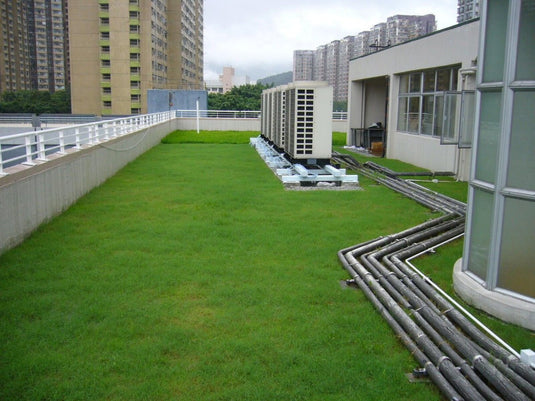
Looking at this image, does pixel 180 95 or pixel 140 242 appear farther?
pixel 180 95

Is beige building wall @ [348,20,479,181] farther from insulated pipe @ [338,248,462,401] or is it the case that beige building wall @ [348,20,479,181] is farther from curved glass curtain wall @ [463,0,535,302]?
insulated pipe @ [338,248,462,401]

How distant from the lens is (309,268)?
22.7 feet

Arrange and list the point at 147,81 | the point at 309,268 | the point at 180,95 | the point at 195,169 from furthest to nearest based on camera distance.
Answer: the point at 147,81 < the point at 180,95 < the point at 195,169 < the point at 309,268

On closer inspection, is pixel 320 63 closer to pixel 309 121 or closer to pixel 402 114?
pixel 402 114

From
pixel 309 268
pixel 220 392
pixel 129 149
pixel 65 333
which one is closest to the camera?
pixel 220 392

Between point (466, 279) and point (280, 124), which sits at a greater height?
point (280, 124)

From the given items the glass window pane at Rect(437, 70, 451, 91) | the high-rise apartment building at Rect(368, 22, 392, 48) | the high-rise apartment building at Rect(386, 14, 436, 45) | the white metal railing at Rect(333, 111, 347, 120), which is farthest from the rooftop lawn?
the high-rise apartment building at Rect(368, 22, 392, 48)

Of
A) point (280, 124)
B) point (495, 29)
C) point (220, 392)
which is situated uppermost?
point (495, 29)

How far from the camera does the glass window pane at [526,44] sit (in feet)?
16.6

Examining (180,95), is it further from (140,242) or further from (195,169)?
(140,242)

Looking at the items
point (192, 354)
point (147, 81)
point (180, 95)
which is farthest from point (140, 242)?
point (147, 81)

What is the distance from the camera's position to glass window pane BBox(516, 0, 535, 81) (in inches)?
199

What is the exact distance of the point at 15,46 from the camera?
110375mm

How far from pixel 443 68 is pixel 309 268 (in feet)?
39.9
